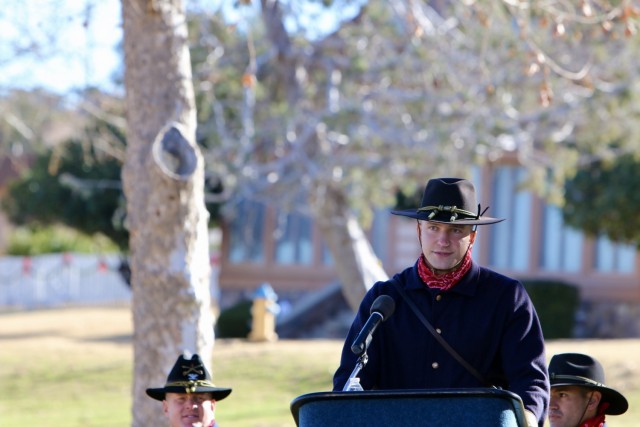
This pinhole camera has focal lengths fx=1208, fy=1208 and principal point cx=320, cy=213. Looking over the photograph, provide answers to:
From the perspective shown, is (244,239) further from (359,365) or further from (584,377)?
(359,365)

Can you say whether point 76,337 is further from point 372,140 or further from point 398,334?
point 398,334

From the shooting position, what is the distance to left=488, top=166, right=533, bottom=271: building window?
24.0 m

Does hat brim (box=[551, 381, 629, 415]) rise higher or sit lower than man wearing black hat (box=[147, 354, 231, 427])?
higher

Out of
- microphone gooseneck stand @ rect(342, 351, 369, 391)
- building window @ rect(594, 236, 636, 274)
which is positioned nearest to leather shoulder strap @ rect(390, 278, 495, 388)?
microphone gooseneck stand @ rect(342, 351, 369, 391)

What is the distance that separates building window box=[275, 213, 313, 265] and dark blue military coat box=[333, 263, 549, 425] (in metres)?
21.8

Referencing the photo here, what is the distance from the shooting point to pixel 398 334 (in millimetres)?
4418

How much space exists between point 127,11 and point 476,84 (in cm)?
683

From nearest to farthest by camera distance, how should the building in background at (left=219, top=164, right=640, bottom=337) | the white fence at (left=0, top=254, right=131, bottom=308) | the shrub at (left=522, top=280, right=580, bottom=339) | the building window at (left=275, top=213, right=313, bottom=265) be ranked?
the shrub at (left=522, top=280, right=580, bottom=339) < the building in background at (left=219, top=164, right=640, bottom=337) < the building window at (left=275, top=213, right=313, bottom=265) < the white fence at (left=0, top=254, right=131, bottom=308)

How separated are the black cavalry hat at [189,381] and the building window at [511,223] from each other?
60.8 feet

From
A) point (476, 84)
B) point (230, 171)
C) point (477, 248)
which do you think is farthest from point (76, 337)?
point (476, 84)

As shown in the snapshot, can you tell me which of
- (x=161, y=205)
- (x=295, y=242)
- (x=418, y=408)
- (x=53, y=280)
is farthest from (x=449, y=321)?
(x=53, y=280)

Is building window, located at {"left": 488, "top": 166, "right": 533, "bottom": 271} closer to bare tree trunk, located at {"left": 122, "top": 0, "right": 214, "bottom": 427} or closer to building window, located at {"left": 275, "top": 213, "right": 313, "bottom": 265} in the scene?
building window, located at {"left": 275, "top": 213, "right": 313, "bottom": 265}

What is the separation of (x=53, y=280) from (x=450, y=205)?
1219 inches

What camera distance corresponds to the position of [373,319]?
13.7 feet
